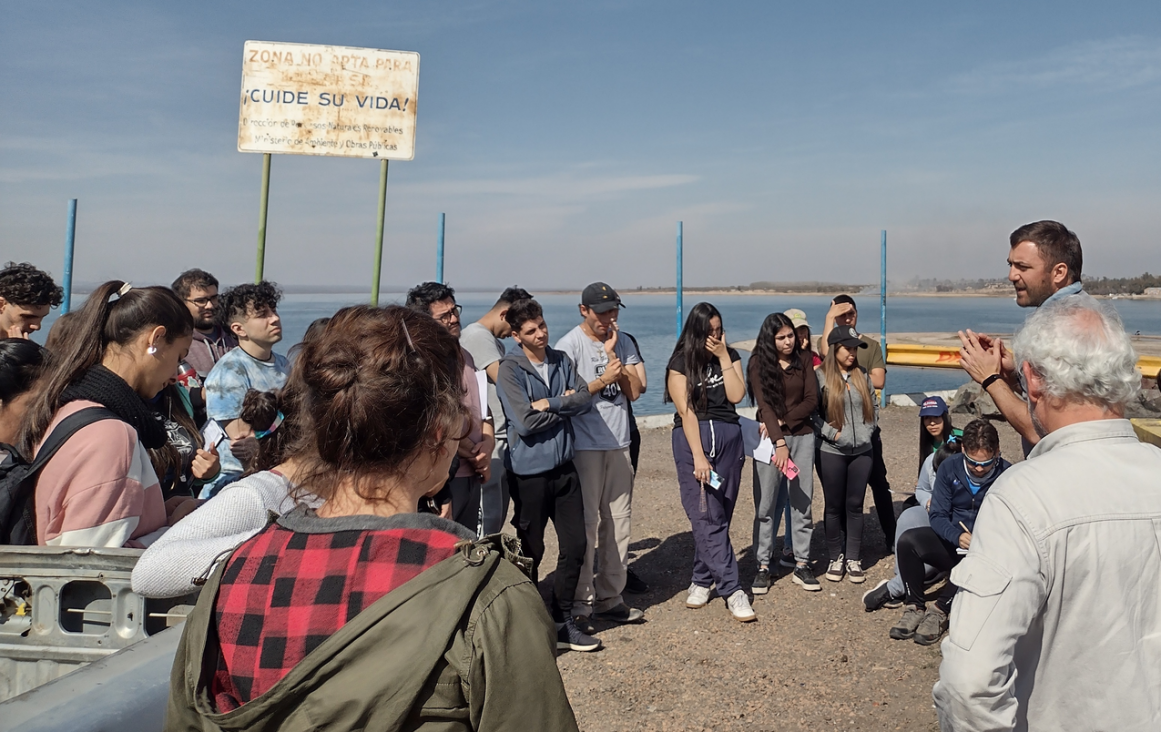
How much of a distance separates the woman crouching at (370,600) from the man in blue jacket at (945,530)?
4.31 metres

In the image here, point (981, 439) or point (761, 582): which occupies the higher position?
point (981, 439)

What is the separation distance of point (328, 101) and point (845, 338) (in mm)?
4542

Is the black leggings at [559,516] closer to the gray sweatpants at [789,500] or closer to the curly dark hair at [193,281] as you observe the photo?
the gray sweatpants at [789,500]

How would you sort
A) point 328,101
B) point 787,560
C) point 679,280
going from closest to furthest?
1. point 787,560
2. point 328,101
3. point 679,280

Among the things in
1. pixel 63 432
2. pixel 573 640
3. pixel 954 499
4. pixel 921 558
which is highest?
pixel 63 432

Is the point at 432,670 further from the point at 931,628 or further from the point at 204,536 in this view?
the point at 931,628

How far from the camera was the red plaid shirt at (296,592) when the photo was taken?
3.92 feet

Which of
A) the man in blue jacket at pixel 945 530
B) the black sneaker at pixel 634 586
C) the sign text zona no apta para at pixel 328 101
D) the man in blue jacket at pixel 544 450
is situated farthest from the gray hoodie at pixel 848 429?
the sign text zona no apta para at pixel 328 101

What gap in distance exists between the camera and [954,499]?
4969 millimetres

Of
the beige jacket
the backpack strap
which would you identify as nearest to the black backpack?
the backpack strap

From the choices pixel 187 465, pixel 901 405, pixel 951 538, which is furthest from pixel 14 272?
pixel 901 405

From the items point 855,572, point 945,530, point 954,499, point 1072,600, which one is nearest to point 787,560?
point 855,572

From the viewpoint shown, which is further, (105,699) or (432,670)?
(105,699)

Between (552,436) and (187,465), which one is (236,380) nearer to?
(187,465)
